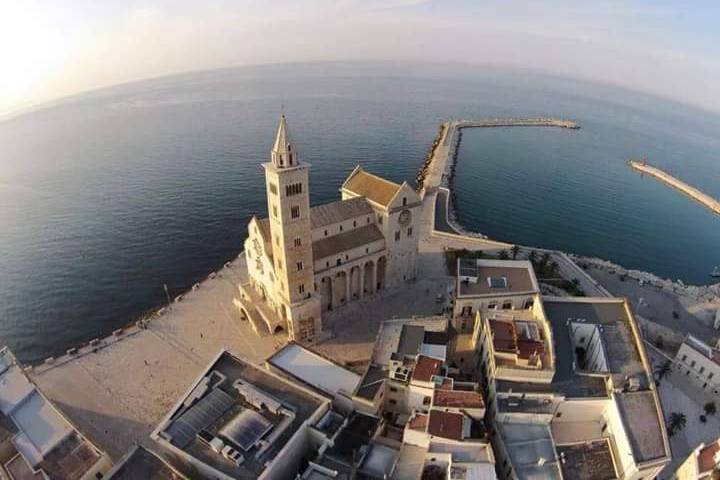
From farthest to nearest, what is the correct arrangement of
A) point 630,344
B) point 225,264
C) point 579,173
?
point 579,173 → point 225,264 → point 630,344

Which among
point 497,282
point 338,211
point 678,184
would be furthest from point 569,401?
point 678,184

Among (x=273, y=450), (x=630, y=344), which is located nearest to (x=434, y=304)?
Answer: (x=630, y=344)

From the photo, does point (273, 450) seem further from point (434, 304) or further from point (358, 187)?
point (358, 187)

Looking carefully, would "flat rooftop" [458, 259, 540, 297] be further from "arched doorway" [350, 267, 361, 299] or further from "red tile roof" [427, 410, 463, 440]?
"red tile roof" [427, 410, 463, 440]

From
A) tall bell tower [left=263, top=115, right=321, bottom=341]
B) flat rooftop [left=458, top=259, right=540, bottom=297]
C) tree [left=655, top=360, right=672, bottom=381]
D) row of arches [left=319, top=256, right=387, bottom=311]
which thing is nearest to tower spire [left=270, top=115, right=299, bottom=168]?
tall bell tower [left=263, top=115, right=321, bottom=341]

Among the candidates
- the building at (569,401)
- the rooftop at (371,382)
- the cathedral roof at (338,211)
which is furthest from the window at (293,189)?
the building at (569,401)

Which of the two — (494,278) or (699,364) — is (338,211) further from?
(699,364)

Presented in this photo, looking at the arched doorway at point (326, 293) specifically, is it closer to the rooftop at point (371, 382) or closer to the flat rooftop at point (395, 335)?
the flat rooftop at point (395, 335)
